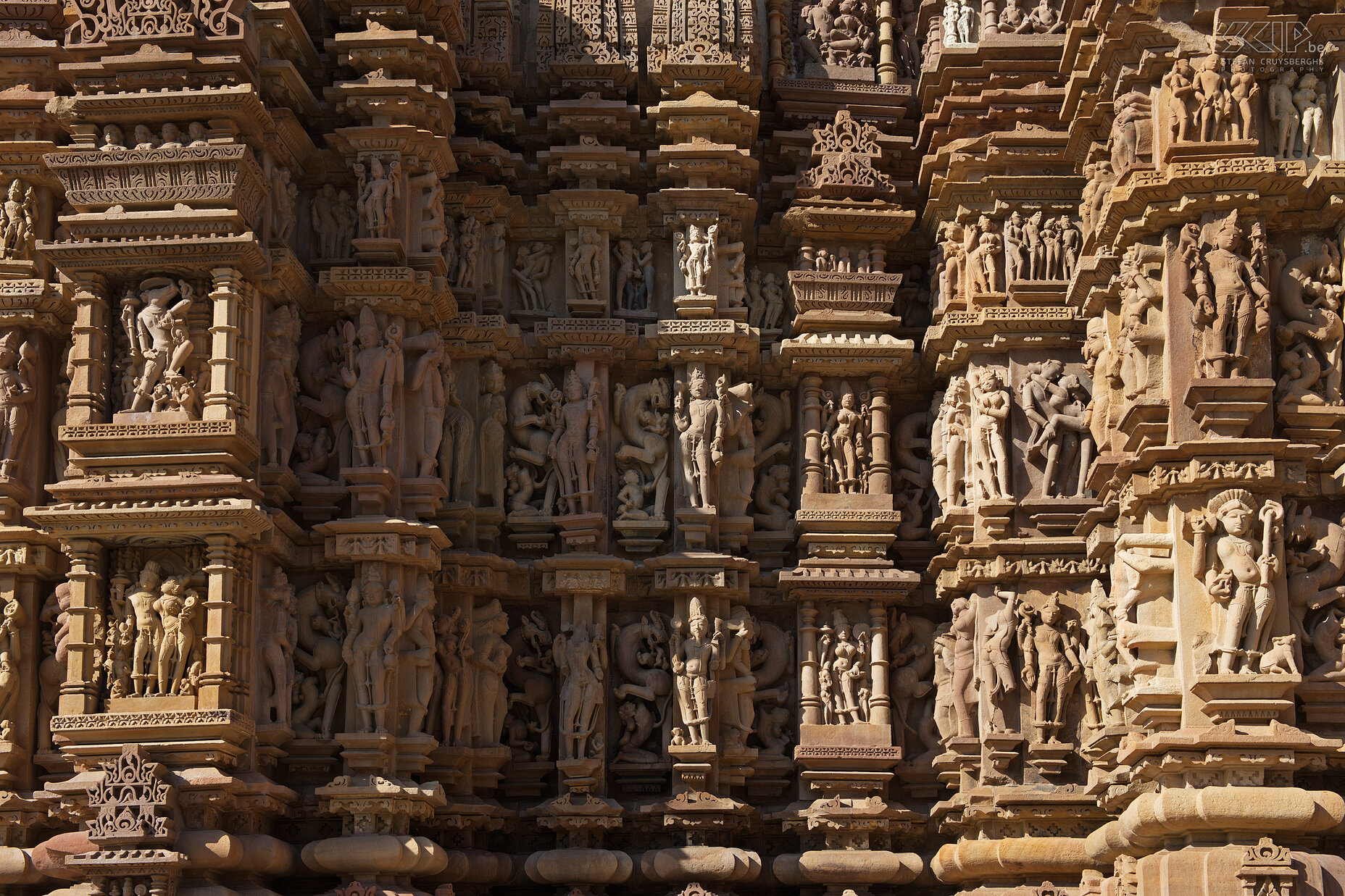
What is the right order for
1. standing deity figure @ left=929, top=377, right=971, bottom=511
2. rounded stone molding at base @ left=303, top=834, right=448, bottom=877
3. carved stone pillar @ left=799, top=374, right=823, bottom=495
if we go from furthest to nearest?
carved stone pillar @ left=799, top=374, right=823, bottom=495
standing deity figure @ left=929, top=377, right=971, bottom=511
rounded stone molding at base @ left=303, top=834, right=448, bottom=877

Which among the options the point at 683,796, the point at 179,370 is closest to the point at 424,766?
the point at 683,796

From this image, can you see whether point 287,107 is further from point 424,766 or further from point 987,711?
point 987,711

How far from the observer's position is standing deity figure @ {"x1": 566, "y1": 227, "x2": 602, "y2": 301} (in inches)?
637

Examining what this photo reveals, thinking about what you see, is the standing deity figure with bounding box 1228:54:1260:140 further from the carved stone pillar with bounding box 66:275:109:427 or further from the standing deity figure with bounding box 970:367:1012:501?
the carved stone pillar with bounding box 66:275:109:427

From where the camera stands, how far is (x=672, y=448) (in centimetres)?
1598

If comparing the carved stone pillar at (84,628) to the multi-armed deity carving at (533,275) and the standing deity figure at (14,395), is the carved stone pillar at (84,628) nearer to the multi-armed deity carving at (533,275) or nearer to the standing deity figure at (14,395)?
the standing deity figure at (14,395)

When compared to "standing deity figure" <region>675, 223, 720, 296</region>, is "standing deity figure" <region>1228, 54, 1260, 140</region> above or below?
above

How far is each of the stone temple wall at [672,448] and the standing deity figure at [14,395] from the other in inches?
1.9

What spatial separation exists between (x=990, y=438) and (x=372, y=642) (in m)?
5.51

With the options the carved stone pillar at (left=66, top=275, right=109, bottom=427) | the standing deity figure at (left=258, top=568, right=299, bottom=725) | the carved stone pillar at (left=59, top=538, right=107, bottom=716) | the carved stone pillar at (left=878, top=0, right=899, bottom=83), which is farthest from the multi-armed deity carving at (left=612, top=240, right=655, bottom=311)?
the carved stone pillar at (left=59, top=538, right=107, bottom=716)

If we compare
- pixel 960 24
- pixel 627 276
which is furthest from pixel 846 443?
pixel 960 24

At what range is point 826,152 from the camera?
653 inches

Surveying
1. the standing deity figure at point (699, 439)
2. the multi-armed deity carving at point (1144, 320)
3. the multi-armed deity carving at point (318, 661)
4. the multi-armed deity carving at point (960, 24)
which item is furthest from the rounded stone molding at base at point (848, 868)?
the multi-armed deity carving at point (960, 24)

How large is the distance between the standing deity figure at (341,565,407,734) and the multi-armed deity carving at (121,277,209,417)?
6.39ft
